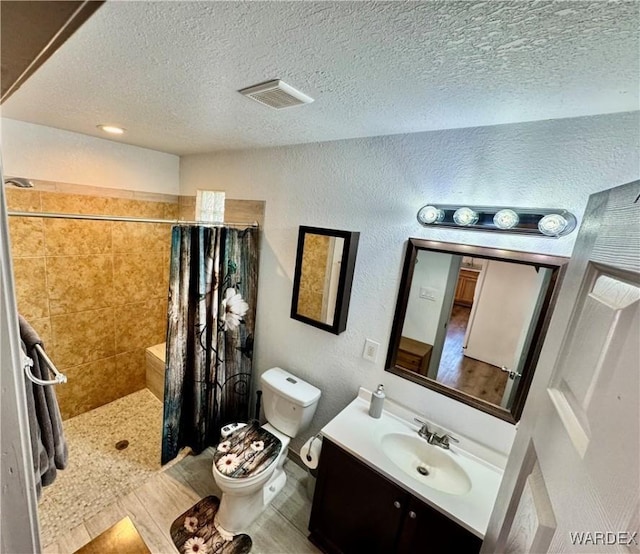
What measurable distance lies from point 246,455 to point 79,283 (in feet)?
6.05

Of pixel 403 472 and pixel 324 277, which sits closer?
pixel 403 472

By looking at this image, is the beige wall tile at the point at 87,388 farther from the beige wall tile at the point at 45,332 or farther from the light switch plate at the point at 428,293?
the light switch plate at the point at 428,293

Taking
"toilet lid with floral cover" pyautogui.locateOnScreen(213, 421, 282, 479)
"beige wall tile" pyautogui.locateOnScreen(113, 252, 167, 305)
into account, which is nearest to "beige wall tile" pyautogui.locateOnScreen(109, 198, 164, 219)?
"beige wall tile" pyautogui.locateOnScreen(113, 252, 167, 305)

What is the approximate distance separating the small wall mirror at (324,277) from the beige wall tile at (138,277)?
60.6 inches

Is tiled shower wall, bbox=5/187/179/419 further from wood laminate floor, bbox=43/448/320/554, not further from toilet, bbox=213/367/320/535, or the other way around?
toilet, bbox=213/367/320/535

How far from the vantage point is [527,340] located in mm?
1217

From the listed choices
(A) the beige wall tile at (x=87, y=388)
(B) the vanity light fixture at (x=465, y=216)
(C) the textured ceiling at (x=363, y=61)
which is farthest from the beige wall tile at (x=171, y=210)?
(B) the vanity light fixture at (x=465, y=216)

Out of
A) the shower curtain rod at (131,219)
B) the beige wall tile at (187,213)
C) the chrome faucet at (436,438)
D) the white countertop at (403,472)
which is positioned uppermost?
the beige wall tile at (187,213)

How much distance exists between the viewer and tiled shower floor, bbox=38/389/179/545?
1.66m

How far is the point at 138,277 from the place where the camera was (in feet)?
8.28

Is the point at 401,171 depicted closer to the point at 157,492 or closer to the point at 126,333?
the point at 157,492

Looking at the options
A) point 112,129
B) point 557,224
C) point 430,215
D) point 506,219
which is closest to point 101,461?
point 112,129

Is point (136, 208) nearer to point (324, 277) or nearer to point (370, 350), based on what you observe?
point (324, 277)

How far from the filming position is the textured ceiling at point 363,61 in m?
0.63
